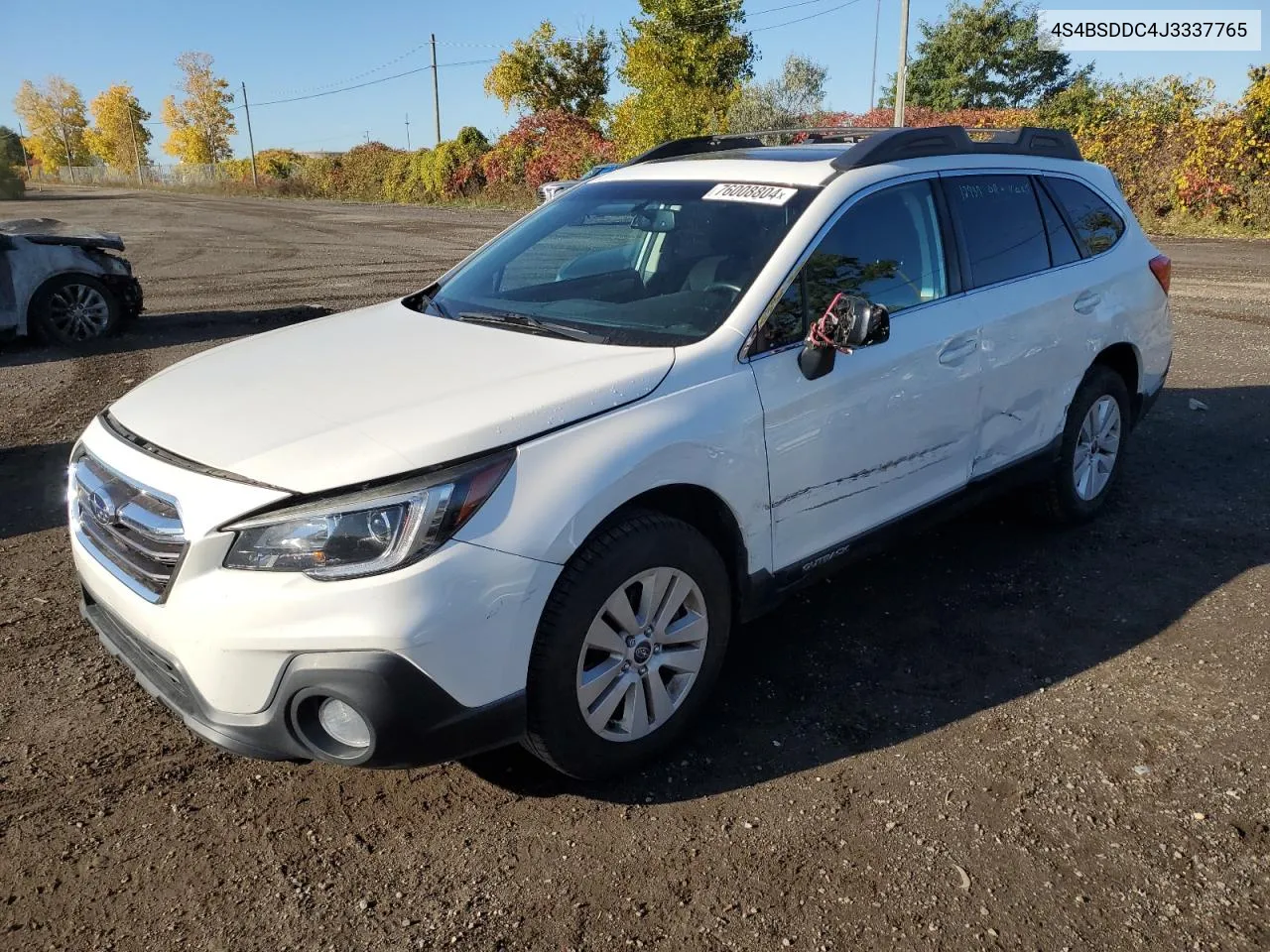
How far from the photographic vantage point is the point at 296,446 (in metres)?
2.60

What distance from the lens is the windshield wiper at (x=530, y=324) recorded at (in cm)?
332

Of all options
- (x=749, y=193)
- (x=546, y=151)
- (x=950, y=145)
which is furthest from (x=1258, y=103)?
(x=546, y=151)

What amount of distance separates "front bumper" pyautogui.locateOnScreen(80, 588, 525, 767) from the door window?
4.89ft

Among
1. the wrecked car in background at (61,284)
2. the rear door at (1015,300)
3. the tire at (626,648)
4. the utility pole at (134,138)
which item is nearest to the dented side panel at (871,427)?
the rear door at (1015,300)

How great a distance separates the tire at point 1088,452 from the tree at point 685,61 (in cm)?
2871

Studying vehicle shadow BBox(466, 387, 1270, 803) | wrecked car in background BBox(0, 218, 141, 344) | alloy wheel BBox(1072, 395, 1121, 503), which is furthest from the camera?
wrecked car in background BBox(0, 218, 141, 344)

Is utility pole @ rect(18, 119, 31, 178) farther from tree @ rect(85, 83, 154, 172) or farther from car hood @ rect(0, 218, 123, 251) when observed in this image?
car hood @ rect(0, 218, 123, 251)

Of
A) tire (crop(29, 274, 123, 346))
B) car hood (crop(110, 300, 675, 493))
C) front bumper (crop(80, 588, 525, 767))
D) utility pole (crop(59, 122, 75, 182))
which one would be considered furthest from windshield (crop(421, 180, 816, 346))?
utility pole (crop(59, 122, 75, 182))

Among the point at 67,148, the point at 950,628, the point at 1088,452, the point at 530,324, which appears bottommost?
the point at 950,628

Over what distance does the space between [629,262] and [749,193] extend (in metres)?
0.56

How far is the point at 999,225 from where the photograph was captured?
14.2 ft

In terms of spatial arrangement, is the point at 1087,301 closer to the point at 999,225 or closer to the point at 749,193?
the point at 999,225

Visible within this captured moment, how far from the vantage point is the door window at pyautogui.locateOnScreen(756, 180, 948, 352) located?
334 cm

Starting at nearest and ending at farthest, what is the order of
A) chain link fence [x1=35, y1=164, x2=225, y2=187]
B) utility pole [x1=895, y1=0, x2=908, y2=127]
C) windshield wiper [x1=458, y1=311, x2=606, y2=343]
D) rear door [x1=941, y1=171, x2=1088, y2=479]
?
windshield wiper [x1=458, y1=311, x2=606, y2=343] → rear door [x1=941, y1=171, x2=1088, y2=479] → utility pole [x1=895, y1=0, x2=908, y2=127] → chain link fence [x1=35, y1=164, x2=225, y2=187]
